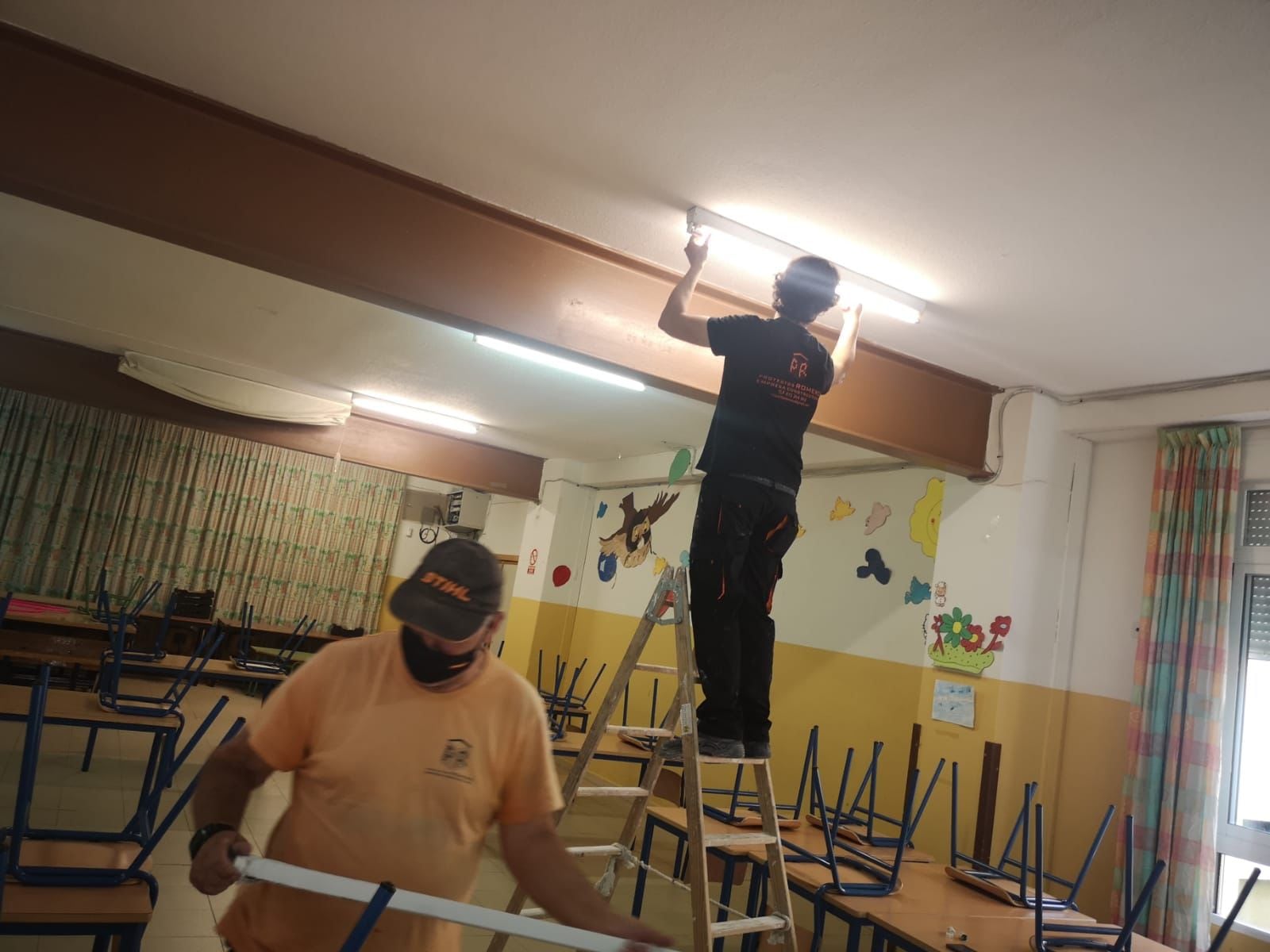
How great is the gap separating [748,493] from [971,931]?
1.77 m

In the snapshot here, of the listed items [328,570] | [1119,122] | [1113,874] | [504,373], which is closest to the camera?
[1119,122]

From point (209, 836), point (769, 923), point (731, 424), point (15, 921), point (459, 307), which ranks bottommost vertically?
point (15, 921)

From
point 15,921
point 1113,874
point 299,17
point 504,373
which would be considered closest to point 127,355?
point 504,373

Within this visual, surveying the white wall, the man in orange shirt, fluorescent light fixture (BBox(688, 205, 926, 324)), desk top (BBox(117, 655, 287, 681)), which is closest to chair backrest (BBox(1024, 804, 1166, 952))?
the man in orange shirt

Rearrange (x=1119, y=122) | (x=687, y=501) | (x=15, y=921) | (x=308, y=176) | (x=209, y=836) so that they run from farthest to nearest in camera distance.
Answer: (x=687, y=501), (x=308, y=176), (x=1119, y=122), (x=15, y=921), (x=209, y=836)

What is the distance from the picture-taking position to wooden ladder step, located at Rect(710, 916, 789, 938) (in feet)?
8.39

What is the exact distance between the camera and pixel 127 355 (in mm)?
7418

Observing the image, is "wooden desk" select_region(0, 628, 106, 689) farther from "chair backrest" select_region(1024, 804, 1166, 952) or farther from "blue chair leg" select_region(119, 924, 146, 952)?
"chair backrest" select_region(1024, 804, 1166, 952)

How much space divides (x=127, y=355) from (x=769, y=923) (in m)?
7.02

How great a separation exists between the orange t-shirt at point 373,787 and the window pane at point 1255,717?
413cm

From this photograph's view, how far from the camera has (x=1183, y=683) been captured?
425 cm

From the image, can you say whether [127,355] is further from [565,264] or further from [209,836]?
[209,836]

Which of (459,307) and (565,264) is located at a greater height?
(565,264)

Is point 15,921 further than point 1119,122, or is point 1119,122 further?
point 1119,122
